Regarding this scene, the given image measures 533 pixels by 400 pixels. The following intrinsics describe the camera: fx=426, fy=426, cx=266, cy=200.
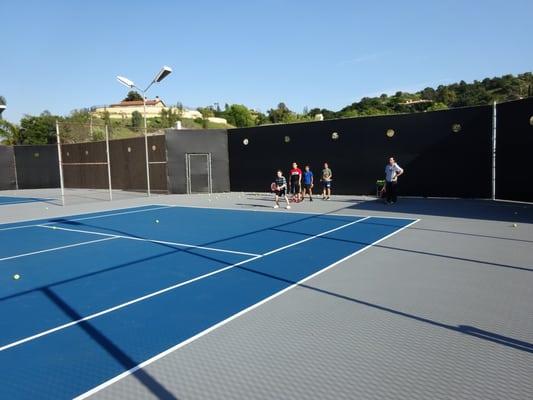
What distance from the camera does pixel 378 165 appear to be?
1836 centimetres

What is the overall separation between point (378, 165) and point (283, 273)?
1296 centimetres

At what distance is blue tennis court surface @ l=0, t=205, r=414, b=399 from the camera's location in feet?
12.6

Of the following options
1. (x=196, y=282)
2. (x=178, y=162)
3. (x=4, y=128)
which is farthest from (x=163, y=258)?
(x=4, y=128)

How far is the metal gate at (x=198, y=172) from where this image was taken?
22.8 meters

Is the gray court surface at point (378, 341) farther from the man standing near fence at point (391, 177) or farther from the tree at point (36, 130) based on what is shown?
the tree at point (36, 130)

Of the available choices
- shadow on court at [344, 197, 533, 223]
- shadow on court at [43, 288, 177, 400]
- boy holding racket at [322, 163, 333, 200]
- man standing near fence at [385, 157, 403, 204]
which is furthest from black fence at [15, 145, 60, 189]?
shadow on court at [43, 288, 177, 400]

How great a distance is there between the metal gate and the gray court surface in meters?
16.5

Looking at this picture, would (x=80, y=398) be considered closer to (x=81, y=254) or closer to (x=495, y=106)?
(x=81, y=254)

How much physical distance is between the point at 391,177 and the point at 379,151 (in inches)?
150

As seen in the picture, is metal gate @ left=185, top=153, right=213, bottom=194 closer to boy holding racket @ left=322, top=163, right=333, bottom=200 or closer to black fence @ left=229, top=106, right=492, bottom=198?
black fence @ left=229, top=106, right=492, bottom=198

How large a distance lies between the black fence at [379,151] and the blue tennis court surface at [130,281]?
632cm

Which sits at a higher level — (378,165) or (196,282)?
(378,165)

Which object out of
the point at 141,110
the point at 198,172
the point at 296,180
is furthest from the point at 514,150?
the point at 141,110

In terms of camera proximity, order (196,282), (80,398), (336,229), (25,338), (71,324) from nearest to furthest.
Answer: (80,398) → (25,338) → (71,324) → (196,282) → (336,229)
